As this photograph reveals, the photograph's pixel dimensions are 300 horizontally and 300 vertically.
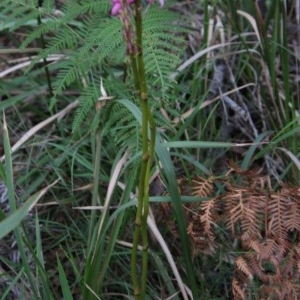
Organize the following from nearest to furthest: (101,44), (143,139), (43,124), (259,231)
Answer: (143,139), (259,231), (101,44), (43,124)

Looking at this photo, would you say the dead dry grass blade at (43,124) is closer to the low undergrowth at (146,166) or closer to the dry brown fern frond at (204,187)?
the low undergrowth at (146,166)

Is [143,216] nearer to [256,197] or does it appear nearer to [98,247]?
[98,247]

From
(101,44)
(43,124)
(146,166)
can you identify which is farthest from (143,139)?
(43,124)

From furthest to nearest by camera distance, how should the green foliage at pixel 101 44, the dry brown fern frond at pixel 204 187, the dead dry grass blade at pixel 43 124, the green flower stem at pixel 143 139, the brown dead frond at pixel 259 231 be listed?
the dead dry grass blade at pixel 43 124 → the green foliage at pixel 101 44 → the dry brown fern frond at pixel 204 187 → the brown dead frond at pixel 259 231 → the green flower stem at pixel 143 139

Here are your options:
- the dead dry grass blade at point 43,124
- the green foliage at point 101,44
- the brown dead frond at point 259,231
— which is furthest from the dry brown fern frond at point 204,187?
the dead dry grass blade at point 43,124

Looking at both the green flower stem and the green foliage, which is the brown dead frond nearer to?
the green flower stem

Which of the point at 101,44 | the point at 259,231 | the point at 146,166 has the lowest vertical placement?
the point at 259,231

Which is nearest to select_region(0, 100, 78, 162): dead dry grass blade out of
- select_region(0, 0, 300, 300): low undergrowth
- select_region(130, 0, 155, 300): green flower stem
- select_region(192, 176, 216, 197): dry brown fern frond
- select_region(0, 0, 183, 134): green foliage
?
select_region(0, 0, 300, 300): low undergrowth

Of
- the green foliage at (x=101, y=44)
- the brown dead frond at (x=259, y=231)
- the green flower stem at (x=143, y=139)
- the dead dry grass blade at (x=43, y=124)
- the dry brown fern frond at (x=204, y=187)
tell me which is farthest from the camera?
the dead dry grass blade at (x=43, y=124)

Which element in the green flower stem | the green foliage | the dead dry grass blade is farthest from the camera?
the dead dry grass blade

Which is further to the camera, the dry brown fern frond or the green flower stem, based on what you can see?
the dry brown fern frond

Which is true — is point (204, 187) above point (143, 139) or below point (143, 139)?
below

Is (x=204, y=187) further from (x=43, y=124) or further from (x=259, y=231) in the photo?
(x=43, y=124)
